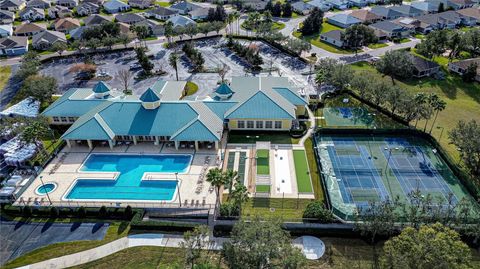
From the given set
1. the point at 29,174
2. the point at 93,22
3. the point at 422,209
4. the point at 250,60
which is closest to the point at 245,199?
the point at 422,209

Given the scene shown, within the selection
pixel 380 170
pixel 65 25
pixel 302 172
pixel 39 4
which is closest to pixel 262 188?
pixel 302 172

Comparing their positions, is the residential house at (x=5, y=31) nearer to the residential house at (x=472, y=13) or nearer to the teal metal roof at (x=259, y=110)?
the teal metal roof at (x=259, y=110)

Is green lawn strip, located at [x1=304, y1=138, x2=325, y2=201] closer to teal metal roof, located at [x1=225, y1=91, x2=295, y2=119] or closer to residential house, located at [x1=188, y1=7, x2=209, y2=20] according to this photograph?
teal metal roof, located at [x1=225, y1=91, x2=295, y2=119]

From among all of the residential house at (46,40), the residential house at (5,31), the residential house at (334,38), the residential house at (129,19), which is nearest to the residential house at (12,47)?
the residential house at (46,40)

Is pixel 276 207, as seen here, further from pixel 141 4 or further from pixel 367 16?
pixel 141 4

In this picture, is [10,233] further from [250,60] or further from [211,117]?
[250,60]
